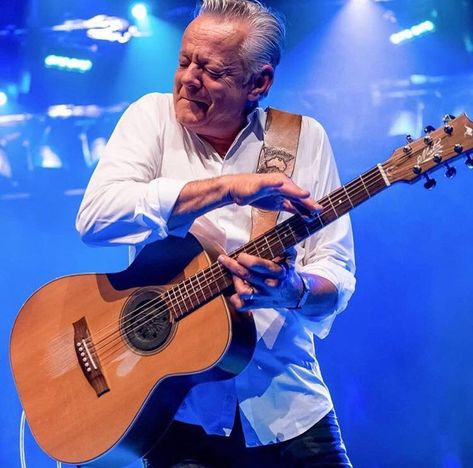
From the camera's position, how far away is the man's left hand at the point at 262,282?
6.44 feet

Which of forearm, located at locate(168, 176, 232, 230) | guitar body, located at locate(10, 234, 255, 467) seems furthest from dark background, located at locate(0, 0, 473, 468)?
forearm, located at locate(168, 176, 232, 230)

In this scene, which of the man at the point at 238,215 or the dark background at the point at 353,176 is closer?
the man at the point at 238,215

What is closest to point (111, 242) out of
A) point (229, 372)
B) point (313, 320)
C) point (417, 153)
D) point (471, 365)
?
point (229, 372)

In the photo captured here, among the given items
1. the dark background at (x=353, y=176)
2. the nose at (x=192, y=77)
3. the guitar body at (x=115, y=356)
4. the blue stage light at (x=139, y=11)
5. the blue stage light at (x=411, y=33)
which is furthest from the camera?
the blue stage light at (x=139, y=11)

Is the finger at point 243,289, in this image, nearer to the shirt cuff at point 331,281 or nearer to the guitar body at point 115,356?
the guitar body at point 115,356

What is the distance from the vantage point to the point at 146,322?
215cm

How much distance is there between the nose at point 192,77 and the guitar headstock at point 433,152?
0.74 metres

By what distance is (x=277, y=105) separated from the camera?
4227mm

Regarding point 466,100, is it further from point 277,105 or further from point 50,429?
point 50,429

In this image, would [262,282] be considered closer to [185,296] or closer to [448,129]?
[185,296]

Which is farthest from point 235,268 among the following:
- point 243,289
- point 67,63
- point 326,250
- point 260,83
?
point 67,63

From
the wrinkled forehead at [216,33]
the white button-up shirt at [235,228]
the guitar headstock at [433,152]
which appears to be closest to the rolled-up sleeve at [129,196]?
the white button-up shirt at [235,228]

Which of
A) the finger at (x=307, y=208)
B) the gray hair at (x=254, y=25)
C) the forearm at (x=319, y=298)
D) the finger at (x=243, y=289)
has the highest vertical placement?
the gray hair at (x=254, y=25)

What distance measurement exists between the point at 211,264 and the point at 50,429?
0.71 metres
